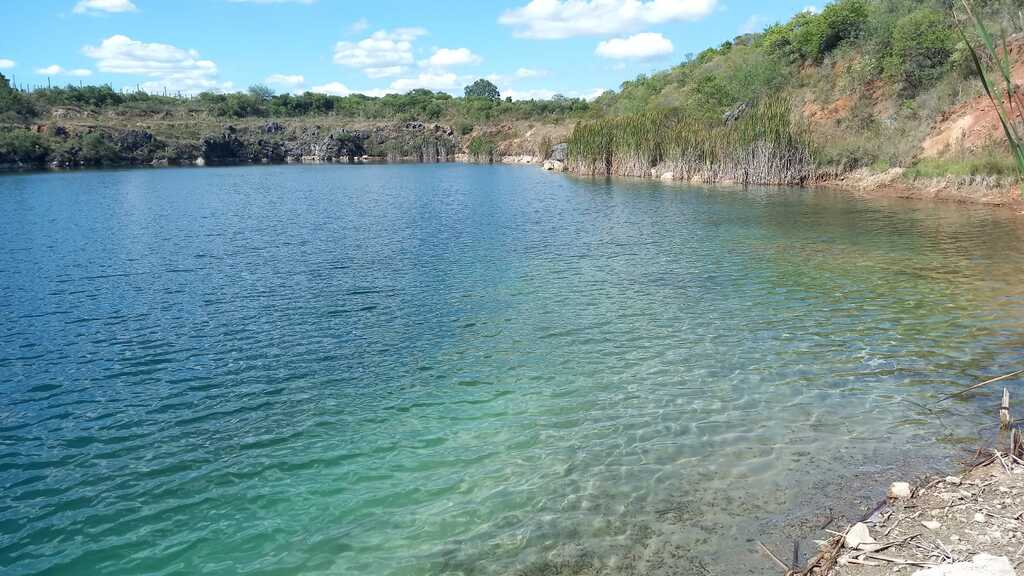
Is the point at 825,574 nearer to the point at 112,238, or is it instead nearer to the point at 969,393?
the point at 969,393

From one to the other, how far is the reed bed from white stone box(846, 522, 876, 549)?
113 feet

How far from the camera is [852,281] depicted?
49.8 feet

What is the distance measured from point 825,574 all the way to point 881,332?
25.6ft

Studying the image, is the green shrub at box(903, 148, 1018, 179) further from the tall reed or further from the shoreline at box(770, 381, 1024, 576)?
the tall reed

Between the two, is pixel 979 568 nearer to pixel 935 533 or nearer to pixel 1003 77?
pixel 935 533

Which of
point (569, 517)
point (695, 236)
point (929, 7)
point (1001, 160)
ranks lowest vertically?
point (569, 517)

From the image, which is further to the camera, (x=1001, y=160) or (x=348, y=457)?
(x=1001, y=160)

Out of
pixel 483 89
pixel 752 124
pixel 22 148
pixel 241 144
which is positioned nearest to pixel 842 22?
pixel 752 124

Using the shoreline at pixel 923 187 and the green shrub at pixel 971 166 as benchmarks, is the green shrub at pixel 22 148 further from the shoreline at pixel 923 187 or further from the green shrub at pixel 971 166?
the green shrub at pixel 971 166

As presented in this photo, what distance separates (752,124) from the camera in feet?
123

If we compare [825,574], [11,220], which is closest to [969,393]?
[825,574]

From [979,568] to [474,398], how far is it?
6.02m

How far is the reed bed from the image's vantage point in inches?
1459

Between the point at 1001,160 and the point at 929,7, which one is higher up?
the point at 929,7
